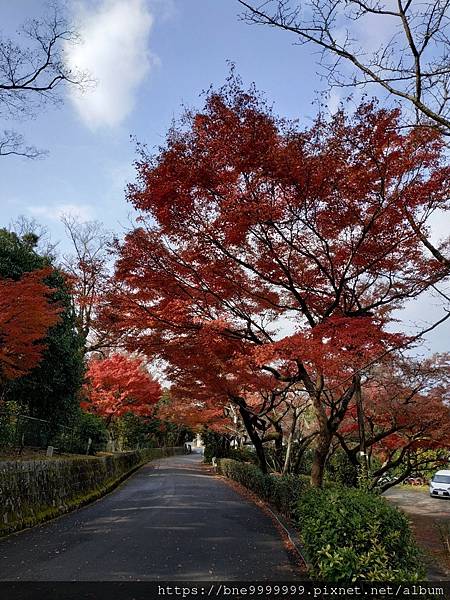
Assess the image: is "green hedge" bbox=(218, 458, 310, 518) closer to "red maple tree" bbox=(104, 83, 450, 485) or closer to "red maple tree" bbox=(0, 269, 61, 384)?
"red maple tree" bbox=(104, 83, 450, 485)

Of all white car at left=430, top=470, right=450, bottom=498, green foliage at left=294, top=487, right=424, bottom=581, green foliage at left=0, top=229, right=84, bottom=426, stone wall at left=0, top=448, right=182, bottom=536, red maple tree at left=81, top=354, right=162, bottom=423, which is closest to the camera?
green foliage at left=294, top=487, right=424, bottom=581

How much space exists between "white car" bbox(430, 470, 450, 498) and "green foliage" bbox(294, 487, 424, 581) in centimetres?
2458

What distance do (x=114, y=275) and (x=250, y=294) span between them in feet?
9.48

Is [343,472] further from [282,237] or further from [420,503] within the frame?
[282,237]

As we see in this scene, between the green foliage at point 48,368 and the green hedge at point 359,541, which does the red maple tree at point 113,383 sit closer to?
the green foliage at point 48,368

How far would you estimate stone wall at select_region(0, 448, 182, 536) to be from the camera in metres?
9.41

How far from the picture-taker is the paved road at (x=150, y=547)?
251 inches

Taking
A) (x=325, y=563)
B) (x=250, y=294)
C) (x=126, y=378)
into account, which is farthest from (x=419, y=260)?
(x=126, y=378)

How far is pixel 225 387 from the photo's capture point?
43.4ft

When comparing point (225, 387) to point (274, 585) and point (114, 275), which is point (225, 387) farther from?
point (274, 585)

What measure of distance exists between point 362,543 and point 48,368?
13275 mm

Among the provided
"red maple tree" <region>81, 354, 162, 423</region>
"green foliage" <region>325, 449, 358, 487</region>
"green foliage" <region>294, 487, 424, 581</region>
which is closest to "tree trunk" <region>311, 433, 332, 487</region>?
"green foliage" <region>294, 487, 424, 581</region>

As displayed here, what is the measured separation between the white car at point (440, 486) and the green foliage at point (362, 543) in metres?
24.6

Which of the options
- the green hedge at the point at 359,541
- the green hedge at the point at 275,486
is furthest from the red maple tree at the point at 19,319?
the green hedge at the point at 359,541
